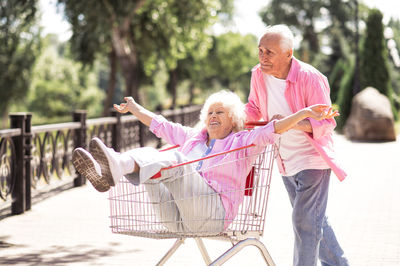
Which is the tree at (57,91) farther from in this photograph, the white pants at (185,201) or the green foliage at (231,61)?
the white pants at (185,201)

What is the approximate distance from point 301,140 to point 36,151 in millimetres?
5971

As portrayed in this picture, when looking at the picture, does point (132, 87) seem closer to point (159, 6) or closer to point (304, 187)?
point (159, 6)

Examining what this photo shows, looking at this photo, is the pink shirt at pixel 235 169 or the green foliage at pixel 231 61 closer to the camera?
the pink shirt at pixel 235 169

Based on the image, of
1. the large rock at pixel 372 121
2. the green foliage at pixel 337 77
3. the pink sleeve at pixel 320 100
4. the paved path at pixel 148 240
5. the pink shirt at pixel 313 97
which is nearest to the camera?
the pink sleeve at pixel 320 100

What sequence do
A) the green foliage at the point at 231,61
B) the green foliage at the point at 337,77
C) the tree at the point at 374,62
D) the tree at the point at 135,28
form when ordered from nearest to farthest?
1. the tree at the point at 135,28
2. the tree at the point at 374,62
3. the green foliage at the point at 337,77
4. the green foliage at the point at 231,61

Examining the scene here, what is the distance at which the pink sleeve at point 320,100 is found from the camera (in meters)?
3.86

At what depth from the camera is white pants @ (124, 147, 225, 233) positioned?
3.65 meters

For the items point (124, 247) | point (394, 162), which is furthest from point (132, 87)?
point (124, 247)

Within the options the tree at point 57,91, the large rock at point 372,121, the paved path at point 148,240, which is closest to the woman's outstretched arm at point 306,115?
the paved path at point 148,240

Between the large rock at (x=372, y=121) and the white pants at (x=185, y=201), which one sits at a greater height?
the large rock at (x=372, y=121)

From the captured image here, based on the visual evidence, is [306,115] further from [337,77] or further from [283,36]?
[337,77]

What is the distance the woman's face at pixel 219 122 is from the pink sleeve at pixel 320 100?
0.55 meters

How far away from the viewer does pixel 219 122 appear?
414 cm

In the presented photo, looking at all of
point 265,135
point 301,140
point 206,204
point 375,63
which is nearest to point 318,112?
point 265,135
